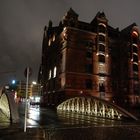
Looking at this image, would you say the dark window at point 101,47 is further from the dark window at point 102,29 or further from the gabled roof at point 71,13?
the gabled roof at point 71,13

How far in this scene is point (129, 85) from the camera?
Answer: 57.6 m

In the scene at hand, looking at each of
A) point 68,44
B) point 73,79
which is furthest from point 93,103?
point 68,44

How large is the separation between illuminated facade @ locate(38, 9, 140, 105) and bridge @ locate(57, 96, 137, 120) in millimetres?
13714

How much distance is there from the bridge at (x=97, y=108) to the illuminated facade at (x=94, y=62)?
13.7 m

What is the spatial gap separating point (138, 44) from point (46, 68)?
32.3 meters

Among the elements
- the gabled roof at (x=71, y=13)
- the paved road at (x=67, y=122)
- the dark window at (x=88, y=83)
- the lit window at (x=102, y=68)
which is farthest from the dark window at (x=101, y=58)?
the paved road at (x=67, y=122)

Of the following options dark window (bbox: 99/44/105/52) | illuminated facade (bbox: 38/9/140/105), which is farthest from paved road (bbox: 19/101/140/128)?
dark window (bbox: 99/44/105/52)

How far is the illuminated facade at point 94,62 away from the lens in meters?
51.5

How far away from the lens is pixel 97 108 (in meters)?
27.1

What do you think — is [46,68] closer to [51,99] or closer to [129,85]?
[51,99]

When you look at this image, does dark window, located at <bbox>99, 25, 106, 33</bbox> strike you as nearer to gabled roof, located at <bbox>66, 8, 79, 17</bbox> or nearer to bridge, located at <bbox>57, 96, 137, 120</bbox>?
gabled roof, located at <bbox>66, 8, 79, 17</bbox>

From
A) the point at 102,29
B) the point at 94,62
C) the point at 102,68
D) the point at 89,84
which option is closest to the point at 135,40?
the point at 102,29

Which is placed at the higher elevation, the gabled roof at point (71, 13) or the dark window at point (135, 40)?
the gabled roof at point (71, 13)

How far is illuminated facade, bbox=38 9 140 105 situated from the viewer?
51469 mm
